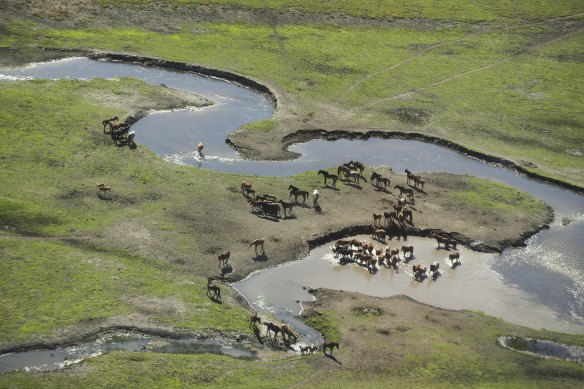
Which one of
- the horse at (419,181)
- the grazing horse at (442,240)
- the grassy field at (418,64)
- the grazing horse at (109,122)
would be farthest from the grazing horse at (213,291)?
the grassy field at (418,64)

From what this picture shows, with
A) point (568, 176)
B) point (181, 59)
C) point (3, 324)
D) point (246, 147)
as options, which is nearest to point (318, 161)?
point (246, 147)

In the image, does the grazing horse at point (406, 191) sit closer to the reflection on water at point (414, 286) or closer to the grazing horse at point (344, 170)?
the grazing horse at point (344, 170)

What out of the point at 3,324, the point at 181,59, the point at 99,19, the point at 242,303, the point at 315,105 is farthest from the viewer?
the point at 99,19

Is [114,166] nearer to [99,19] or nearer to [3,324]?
[3,324]

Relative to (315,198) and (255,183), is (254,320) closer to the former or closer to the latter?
(315,198)

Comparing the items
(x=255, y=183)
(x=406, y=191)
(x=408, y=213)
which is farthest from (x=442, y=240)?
(x=255, y=183)
